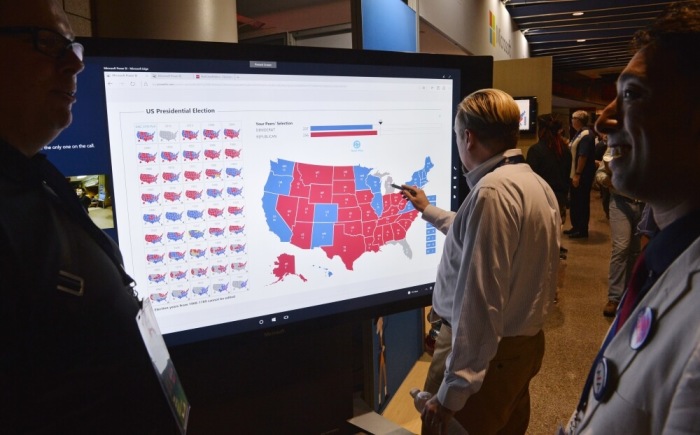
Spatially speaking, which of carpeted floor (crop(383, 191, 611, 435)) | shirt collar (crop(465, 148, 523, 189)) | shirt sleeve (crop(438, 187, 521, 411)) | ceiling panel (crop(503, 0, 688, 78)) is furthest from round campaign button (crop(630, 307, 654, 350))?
ceiling panel (crop(503, 0, 688, 78))

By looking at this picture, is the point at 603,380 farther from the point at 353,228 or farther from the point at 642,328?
the point at 353,228

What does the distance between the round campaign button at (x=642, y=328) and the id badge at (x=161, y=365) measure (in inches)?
30.4

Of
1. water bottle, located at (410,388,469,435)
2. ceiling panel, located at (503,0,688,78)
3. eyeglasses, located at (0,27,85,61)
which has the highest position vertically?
ceiling panel, located at (503,0,688,78)

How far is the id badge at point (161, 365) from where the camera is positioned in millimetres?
805

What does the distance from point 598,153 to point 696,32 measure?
6599 mm

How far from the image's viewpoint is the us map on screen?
107 cm

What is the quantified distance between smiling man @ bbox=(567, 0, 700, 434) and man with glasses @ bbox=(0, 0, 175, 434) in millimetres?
751

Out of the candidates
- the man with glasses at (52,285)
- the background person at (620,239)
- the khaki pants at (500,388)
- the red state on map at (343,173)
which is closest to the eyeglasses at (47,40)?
the man with glasses at (52,285)

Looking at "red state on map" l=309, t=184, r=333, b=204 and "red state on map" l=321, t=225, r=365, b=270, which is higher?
"red state on map" l=309, t=184, r=333, b=204

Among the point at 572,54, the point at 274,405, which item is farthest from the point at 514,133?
the point at 572,54

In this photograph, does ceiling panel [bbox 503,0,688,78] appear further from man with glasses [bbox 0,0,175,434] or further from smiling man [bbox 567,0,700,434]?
man with glasses [bbox 0,0,175,434]

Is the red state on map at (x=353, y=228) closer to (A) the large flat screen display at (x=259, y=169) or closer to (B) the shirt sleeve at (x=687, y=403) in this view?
(A) the large flat screen display at (x=259, y=169)

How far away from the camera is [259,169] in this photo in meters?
1.19

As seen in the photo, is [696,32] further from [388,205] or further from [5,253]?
[5,253]
